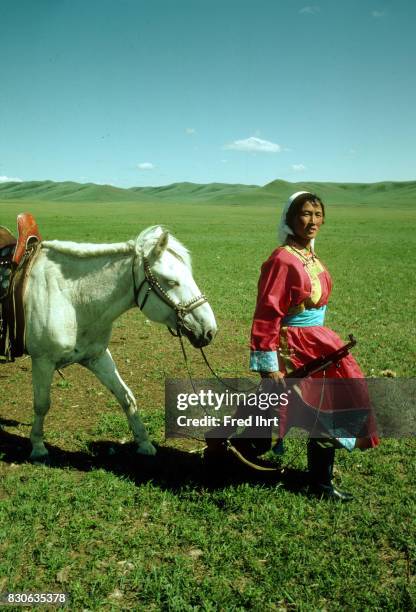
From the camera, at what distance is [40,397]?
4.08m

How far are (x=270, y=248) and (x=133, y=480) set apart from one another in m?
21.6

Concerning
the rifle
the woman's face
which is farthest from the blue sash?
the woman's face

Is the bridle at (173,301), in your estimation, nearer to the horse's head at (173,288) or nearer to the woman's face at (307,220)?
the horse's head at (173,288)

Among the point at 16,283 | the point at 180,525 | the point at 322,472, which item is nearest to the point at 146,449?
the point at 180,525

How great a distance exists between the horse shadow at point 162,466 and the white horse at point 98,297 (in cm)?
49

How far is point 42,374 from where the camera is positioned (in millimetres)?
3965

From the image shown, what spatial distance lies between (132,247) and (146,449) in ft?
6.66

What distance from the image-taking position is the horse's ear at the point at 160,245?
337cm

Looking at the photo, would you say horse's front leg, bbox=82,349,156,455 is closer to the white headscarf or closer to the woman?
the woman

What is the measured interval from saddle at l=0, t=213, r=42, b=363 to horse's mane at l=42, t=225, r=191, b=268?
0.83 ft

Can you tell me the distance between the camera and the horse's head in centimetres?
346

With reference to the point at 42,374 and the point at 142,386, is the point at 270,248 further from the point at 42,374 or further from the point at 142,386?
the point at 42,374

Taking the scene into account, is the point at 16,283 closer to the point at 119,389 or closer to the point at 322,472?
the point at 119,389

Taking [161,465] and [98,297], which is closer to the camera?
[98,297]
